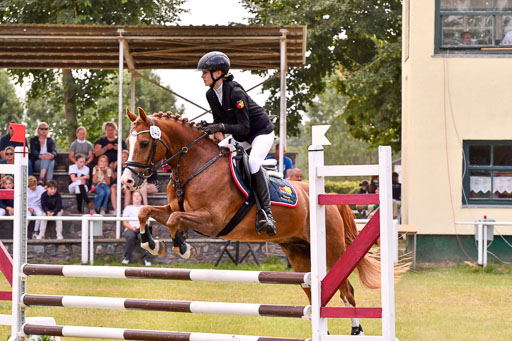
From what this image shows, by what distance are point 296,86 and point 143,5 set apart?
541 centimetres

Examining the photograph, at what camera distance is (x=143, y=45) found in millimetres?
15125

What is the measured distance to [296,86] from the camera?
25.8 meters

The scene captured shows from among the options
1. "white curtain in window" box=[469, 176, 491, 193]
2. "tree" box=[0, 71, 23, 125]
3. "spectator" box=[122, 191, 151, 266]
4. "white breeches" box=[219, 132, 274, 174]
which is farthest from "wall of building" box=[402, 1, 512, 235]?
"tree" box=[0, 71, 23, 125]

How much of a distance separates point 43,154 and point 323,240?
10.6 meters

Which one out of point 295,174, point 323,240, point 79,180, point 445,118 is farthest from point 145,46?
point 323,240

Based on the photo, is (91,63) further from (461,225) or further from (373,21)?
(373,21)

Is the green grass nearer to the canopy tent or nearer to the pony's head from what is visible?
the pony's head

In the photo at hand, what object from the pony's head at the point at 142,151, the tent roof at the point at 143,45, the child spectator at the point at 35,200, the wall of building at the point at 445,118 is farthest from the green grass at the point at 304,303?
the tent roof at the point at 143,45

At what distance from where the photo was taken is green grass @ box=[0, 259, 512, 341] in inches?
326

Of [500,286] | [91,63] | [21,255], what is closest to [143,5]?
[91,63]

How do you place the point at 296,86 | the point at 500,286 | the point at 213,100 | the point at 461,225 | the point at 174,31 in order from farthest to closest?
the point at 296,86 → the point at 461,225 → the point at 174,31 → the point at 500,286 → the point at 213,100

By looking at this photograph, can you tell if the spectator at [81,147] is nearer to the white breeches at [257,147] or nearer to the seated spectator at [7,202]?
the seated spectator at [7,202]

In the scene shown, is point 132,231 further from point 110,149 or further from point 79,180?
point 110,149

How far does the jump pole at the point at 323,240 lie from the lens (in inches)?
203
